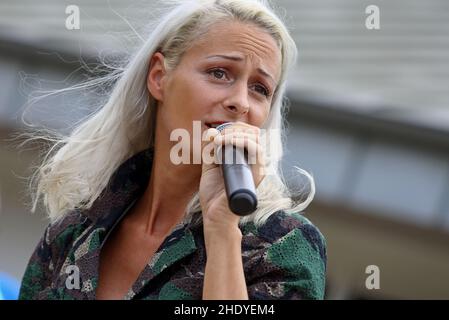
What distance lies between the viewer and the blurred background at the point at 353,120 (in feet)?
20.6

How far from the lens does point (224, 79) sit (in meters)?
2.39

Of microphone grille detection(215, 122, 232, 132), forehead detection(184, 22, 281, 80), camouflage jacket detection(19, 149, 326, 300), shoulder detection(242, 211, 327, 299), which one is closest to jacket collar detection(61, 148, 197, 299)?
camouflage jacket detection(19, 149, 326, 300)

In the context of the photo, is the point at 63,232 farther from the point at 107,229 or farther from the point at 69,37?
the point at 69,37

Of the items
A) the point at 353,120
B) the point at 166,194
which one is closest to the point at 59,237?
the point at 166,194

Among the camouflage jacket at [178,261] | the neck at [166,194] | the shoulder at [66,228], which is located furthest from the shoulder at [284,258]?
the shoulder at [66,228]

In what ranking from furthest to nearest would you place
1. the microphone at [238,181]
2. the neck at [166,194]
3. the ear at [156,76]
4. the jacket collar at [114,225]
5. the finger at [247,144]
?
the ear at [156,76]
the neck at [166,194]
the jacket collar at [114,225]
the finger at [247,144]
the microphone at [238,181]

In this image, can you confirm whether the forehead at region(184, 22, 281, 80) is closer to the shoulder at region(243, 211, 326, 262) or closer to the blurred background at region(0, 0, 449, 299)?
the shoulder at region(243, 211, 326, 262)

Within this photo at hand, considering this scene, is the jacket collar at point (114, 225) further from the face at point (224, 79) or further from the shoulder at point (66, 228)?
the face at point (224, 79)

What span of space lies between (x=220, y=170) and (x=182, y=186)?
42 cm

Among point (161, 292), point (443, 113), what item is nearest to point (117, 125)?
point (161, 292)

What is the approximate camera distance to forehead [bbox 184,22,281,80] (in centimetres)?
244

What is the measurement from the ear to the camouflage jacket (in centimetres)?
32

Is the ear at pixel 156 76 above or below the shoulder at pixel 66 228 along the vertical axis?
above

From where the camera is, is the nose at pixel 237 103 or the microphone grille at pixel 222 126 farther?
the nose at pixel 237 103
